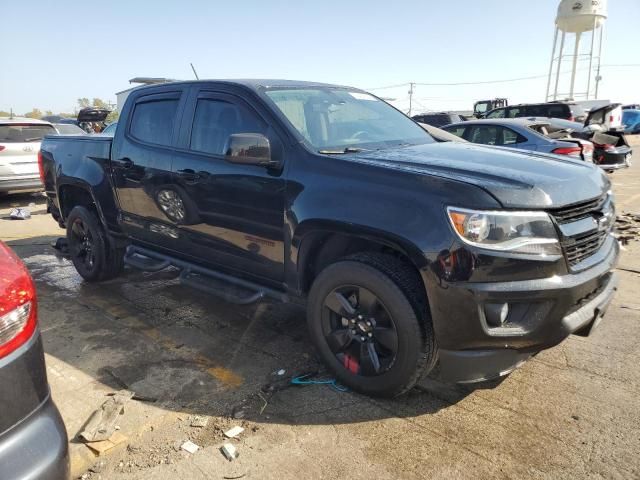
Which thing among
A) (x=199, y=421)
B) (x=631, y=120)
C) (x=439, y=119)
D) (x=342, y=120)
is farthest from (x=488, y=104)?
(x=199, y=421)

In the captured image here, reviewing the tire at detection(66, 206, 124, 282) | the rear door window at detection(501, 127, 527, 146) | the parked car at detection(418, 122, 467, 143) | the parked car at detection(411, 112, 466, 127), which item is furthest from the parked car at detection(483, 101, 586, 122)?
the tire at detection(66, 206, 124, 282)

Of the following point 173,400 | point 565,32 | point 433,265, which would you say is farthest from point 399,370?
point 565,32

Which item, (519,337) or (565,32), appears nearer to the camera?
(519,337)

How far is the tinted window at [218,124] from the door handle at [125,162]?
0.83 meters

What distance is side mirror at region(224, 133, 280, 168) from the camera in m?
3.01

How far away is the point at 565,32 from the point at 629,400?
42.3 meters

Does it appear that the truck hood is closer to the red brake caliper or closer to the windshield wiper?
the windshield wiper

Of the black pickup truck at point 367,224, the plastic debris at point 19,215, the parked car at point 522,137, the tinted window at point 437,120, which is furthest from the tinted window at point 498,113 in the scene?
the plastic debris at point 19,215

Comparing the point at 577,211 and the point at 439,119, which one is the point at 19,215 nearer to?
the point at 577,211

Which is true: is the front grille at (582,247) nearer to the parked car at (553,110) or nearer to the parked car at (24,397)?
the parked car at (24,397)

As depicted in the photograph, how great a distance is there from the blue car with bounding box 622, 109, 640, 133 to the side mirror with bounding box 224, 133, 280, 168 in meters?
31.2

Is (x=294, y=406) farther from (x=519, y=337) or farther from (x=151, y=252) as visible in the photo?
(x=151, y=252)

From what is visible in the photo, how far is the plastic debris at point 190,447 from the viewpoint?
248 cm

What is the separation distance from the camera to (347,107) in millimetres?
3777
